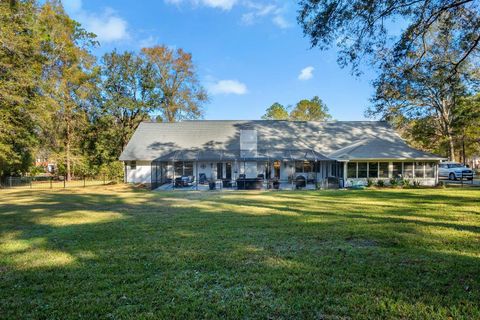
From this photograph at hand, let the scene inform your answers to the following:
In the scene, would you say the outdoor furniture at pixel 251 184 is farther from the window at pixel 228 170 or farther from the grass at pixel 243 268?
the grass at pixel 243 268

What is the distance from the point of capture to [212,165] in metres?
24.5

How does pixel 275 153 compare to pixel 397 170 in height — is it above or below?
above

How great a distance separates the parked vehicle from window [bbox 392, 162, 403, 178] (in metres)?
7.11

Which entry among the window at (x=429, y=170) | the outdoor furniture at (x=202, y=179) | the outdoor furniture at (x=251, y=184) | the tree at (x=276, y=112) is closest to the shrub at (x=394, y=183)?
the window at (x=429, y=170)

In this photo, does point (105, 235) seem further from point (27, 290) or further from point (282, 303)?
point (282, 303)

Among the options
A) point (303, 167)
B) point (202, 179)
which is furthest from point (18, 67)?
point (303, 167)

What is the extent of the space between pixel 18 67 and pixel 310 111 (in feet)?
155

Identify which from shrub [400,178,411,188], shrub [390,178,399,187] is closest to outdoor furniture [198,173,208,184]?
shrub [390,178,399,187]

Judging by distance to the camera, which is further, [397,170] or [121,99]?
[121,99]

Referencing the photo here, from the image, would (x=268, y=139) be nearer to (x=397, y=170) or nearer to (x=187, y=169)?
(x=187, y=169)

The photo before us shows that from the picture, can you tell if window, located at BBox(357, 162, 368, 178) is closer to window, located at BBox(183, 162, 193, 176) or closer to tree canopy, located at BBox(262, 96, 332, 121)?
window, located at BBox(183, 162, 193, 176)

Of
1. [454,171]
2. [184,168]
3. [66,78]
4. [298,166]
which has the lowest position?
[454,171]

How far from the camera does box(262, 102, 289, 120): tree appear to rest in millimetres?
53969

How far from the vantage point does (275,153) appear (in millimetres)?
24328
